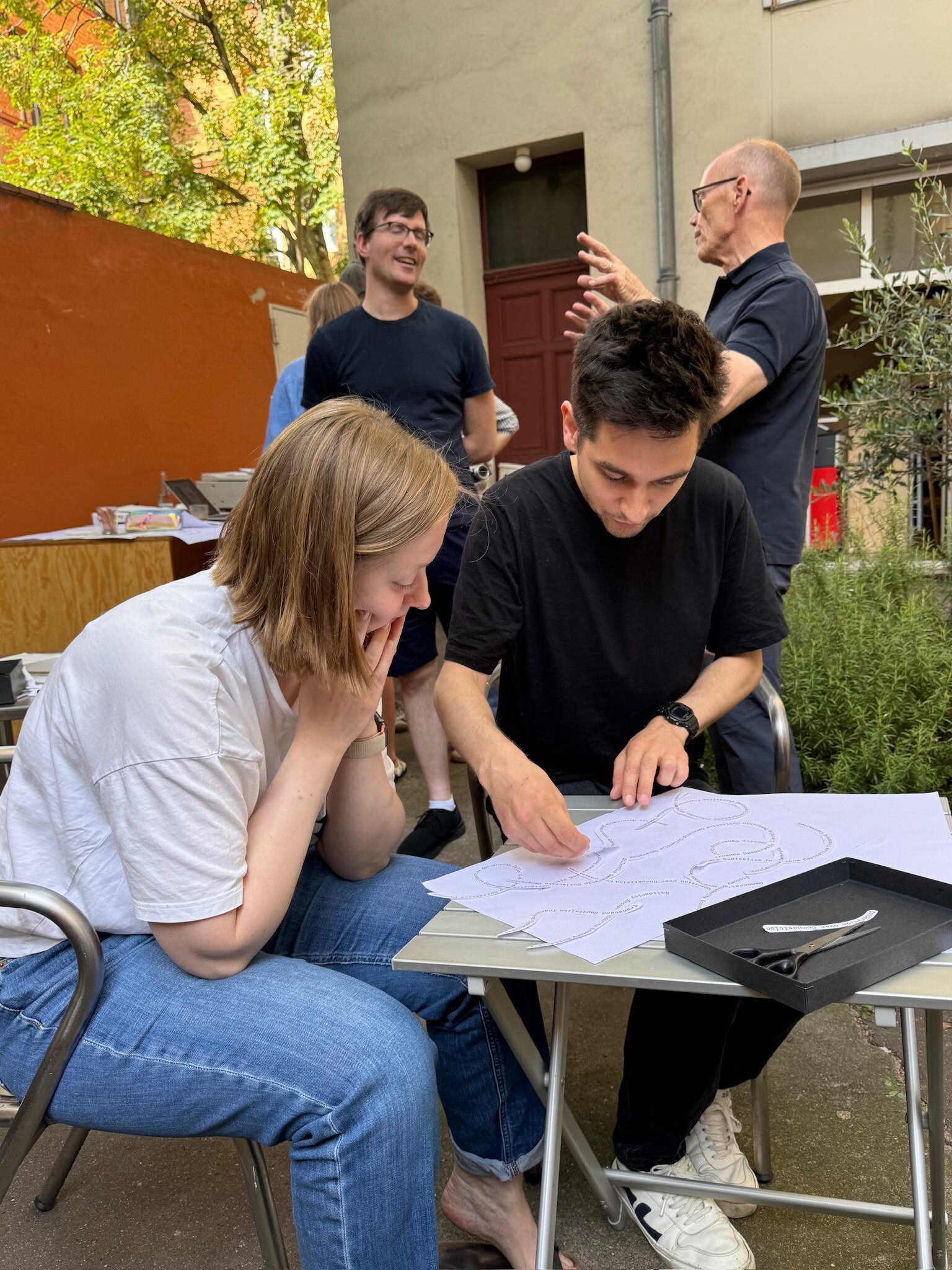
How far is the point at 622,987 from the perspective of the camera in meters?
1.36

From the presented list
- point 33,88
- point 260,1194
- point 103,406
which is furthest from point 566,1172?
point 33,88

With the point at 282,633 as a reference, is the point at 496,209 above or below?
above

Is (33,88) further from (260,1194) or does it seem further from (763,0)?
(260,1194)

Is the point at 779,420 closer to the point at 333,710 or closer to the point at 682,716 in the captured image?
the point at 682,716

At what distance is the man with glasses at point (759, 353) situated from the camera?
7.67 ft

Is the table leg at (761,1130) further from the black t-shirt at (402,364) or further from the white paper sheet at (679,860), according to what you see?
the black t-shirt at (402,364)

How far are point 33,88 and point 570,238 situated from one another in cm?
1671

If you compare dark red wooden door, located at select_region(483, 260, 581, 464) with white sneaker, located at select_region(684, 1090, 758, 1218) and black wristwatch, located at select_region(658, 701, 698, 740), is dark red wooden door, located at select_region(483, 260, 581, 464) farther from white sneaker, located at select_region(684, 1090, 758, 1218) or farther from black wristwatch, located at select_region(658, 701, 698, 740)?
white sneaker, located at select_region(684, 1090, 758, 1218)

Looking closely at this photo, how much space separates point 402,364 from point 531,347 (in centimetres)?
465

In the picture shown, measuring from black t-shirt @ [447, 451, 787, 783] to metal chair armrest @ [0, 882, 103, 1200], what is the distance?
838mm

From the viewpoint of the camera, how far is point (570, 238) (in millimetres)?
7625

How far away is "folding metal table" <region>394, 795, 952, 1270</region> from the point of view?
1022 mm

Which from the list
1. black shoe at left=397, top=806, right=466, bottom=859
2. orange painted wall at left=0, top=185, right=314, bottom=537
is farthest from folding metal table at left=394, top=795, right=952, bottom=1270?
orange painted wall at left=0, top=185, right=314, bottom=537

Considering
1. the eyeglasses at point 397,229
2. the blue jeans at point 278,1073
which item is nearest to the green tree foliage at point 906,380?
the eyeglasses at point 397,229
